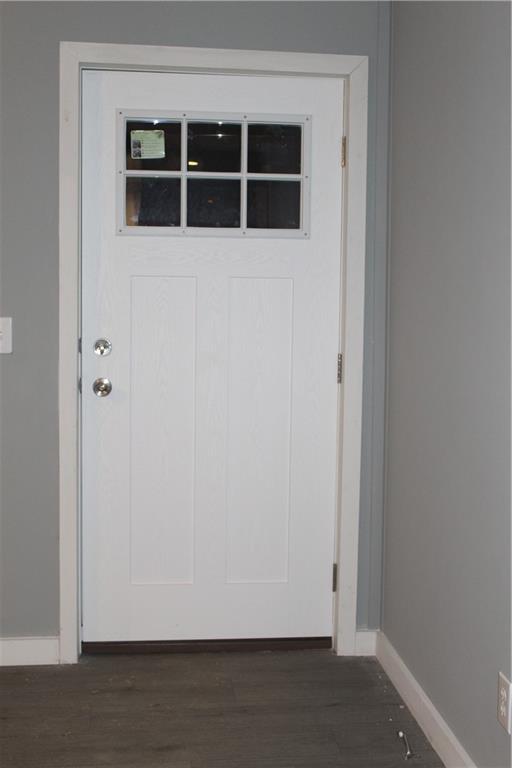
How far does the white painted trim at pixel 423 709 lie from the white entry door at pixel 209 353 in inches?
11.9

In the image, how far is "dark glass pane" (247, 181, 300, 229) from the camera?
289cm

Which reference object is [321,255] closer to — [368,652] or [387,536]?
[387,536]

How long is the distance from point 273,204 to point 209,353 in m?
0.58

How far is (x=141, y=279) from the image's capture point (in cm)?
287

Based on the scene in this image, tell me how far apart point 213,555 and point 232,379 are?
Result: 0.65 meters

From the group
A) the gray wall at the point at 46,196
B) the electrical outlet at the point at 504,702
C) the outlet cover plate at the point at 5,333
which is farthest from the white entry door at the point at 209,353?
the electrical outlet at the point at 504,702

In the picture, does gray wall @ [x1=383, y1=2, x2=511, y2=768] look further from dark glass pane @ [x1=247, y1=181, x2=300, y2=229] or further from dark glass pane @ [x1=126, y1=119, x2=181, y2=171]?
dark glass pane @ [x1=126, y1=119, x2=181, y2=171]

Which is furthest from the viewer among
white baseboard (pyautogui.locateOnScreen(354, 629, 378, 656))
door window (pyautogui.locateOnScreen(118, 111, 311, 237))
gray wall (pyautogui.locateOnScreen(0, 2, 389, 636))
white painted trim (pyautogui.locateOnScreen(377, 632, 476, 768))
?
white baseboard (pyautogui.locateOnScreen(354, 629, 378, 656))

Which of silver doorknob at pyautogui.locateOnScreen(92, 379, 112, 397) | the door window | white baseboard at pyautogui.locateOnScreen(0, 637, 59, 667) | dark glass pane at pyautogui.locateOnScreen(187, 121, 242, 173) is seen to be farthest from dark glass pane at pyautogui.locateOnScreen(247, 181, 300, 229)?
white baseboard at pyautogui.locateOnScreen(0, 637, 59, 667)

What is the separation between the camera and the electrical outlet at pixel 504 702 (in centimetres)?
181

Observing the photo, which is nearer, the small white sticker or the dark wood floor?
the dark wood floor

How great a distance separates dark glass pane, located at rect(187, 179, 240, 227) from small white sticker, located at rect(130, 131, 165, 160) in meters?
0.15

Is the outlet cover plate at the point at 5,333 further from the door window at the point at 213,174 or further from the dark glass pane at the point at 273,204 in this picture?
the dark glass pane at the point at 273,204

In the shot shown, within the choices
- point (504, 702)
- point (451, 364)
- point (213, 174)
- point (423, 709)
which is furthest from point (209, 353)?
point (504, 702)
